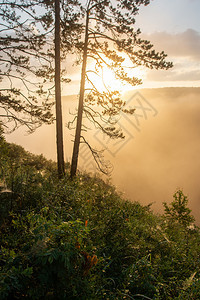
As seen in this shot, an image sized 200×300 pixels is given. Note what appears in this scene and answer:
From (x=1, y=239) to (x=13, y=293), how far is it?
3.02 ft

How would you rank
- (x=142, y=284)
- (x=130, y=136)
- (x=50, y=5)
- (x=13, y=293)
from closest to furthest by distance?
(x=13, y=293), (x=142, y=284), (x=50, y=5), (x=130, y=136)

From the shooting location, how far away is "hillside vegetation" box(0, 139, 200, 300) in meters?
2.56

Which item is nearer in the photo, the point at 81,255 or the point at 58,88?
the point at 81,255

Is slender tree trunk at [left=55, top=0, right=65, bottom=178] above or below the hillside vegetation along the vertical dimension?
above

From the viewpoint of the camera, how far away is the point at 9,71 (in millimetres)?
11156

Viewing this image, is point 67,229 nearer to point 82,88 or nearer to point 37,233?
point 37,233

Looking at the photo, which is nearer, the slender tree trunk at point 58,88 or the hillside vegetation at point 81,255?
the hillside vegetation at point 81,255

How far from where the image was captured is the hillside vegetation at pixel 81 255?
256cm

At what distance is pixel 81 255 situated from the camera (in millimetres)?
2840

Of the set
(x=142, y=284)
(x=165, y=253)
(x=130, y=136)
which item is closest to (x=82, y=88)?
(x=165, y=253)

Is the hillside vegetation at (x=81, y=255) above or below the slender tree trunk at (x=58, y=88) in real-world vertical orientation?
below

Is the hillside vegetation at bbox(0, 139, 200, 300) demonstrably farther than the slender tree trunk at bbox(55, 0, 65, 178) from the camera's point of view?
No

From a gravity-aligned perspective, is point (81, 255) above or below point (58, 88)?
below

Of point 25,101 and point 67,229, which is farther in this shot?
point 25,101
